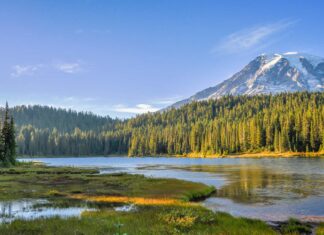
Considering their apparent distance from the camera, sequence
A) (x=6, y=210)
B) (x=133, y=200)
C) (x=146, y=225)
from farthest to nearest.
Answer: (x=133, y=200)
(x=6, y=210)
(x=146, y=225)

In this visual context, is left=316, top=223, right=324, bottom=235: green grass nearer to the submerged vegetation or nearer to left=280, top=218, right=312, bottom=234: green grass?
left=280, top=218, right=312, bottom=234: green grass

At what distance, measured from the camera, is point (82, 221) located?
92.1 ft

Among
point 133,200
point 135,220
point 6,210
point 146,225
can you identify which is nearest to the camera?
point 146,225

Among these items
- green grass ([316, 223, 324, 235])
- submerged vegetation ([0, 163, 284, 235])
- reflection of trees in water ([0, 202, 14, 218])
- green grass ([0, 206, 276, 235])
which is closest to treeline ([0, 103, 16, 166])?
submerged vegetation ([0, 163, 284, 235])

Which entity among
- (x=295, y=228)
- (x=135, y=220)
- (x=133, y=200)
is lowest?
(x=295, y=228)

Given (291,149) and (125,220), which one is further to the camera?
(291,149)

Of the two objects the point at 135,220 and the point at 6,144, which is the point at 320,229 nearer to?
the point at 135,220

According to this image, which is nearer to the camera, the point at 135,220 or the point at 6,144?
the point at 135,220

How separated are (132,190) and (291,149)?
490 feet

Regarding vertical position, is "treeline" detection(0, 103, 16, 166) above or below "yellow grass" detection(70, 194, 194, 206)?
above

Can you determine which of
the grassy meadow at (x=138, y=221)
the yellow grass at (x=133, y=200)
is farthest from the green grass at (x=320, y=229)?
the yellow grass at (x=133, y=200)

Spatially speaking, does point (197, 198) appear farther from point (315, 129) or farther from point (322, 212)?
point (315, 129)

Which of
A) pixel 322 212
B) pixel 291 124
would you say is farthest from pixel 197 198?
pixel 291 124

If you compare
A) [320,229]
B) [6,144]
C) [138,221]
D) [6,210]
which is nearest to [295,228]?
[320,229]
